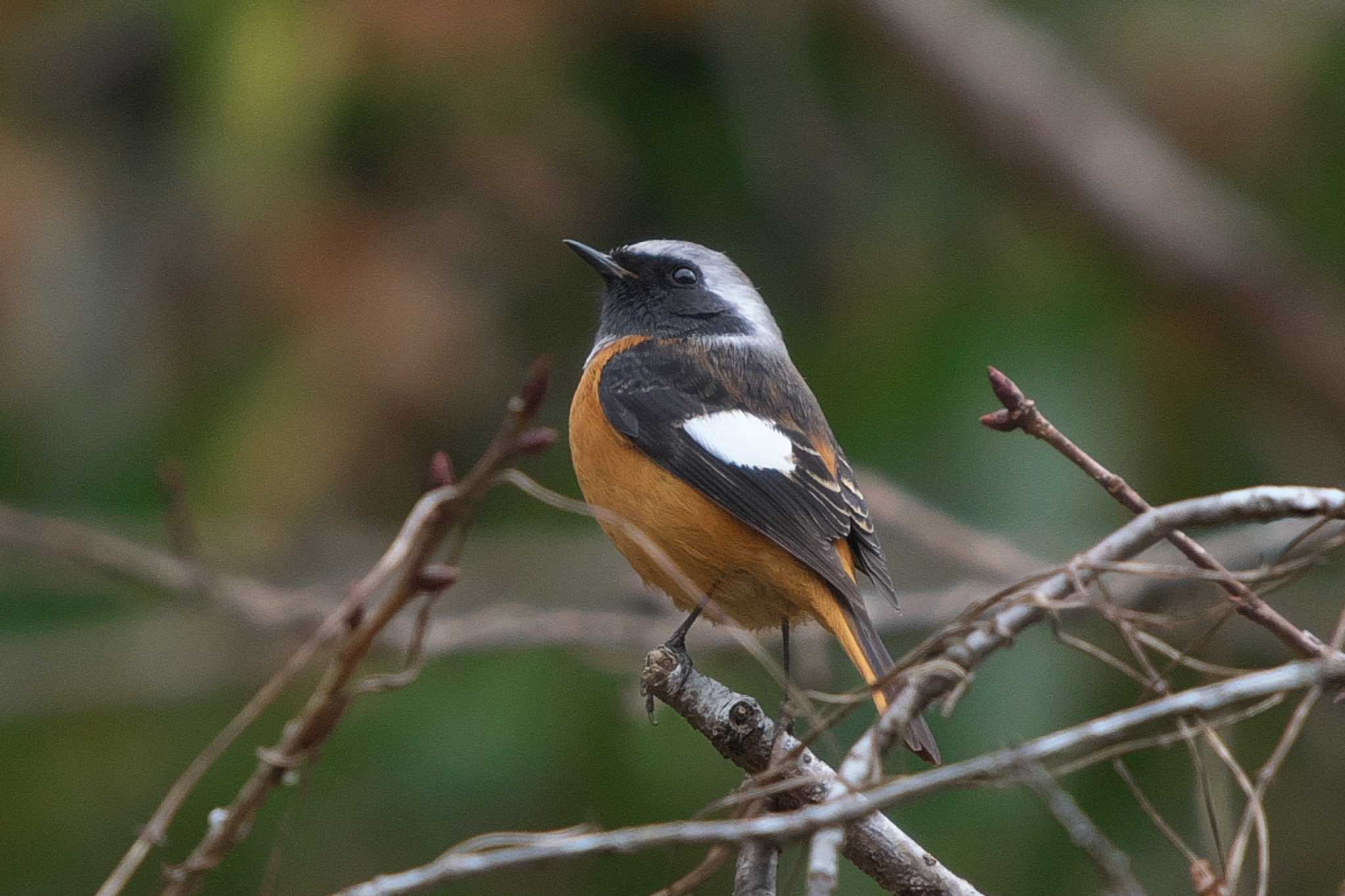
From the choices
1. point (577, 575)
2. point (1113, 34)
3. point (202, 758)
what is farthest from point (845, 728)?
point (1113, 34)

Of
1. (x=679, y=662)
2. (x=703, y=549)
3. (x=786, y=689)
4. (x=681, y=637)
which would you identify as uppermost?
(x=786, y=689)

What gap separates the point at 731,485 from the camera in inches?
132

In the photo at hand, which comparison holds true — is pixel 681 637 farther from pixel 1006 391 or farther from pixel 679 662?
pixel 1006 391

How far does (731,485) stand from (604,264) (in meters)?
1.26

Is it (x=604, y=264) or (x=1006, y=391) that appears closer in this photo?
(x=1006, y=391)

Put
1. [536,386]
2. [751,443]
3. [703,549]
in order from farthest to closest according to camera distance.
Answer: [751,443]
[703,549]
[536,386]

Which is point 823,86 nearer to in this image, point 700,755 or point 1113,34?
point 1113,34

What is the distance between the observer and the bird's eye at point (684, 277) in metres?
4.46

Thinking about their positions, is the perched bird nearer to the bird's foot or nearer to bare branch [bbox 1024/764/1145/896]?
the bird's foot

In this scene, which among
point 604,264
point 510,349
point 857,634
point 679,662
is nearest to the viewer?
point 679,662

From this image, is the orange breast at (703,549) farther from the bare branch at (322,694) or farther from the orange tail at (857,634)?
the bare branch at (322,694)

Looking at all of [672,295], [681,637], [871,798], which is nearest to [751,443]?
[681,637]

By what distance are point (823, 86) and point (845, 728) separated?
3697 mm

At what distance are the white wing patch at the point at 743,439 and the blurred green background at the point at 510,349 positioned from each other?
141 centimetres
